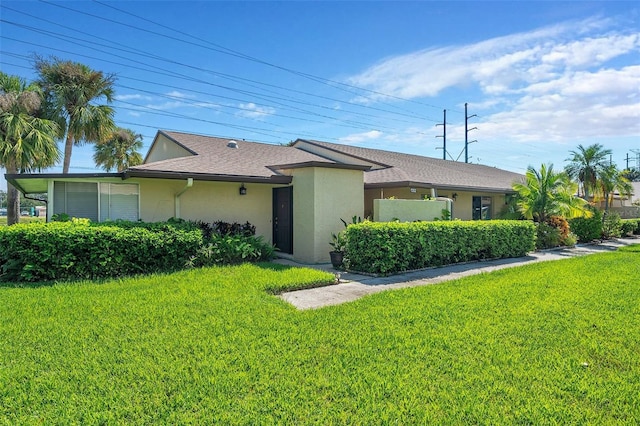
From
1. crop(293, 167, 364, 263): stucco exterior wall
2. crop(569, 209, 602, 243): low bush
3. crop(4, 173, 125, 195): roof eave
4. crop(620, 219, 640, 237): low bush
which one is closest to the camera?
crop(4, 173, 125, 195): roof eave

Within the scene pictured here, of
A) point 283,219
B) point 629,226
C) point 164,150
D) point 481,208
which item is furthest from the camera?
point 629,226

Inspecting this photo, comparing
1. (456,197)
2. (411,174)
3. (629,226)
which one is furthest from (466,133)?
(411,174)

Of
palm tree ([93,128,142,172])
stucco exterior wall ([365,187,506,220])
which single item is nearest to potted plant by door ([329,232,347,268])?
stucco exterior wall ([365,187,506,220])

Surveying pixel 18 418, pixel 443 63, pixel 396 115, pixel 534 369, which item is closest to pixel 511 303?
pixel 534 369

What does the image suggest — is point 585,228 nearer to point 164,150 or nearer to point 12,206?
point 164,150

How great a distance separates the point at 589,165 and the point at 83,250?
23.2 m

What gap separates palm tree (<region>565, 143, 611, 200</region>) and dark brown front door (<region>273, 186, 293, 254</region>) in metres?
16.8

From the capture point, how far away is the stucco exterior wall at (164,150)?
14.8m

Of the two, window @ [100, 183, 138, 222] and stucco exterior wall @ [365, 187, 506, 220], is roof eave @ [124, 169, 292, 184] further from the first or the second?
stucco exterior wall @ [365, 187, 506, 220]

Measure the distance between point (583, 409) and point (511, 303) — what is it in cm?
357

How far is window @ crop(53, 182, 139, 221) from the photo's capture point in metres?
10.6

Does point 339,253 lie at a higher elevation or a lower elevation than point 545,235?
lower

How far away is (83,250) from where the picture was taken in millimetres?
8344

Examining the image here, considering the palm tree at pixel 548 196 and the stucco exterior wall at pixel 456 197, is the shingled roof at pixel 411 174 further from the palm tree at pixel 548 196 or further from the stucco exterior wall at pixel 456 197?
the palm tree at pixel 548 196
